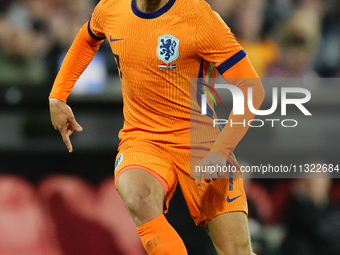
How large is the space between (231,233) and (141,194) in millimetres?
Answer: 619

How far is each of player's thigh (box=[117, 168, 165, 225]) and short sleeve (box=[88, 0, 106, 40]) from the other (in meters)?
0.99

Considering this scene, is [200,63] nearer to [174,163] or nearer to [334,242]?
[174,163]

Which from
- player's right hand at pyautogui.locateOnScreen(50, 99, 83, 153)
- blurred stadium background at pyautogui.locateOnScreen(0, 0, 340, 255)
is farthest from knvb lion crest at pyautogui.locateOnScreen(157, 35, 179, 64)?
blurred stadium background at pyautogui.locateOnScreen(0, 0, 340, 255)

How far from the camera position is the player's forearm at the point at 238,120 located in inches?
101

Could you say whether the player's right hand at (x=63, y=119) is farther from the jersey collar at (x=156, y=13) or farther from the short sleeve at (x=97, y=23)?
the jersey collar at (x=156, y=13)

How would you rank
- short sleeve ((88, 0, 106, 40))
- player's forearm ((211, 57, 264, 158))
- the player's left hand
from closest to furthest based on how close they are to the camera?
the player's left hand, player's forearm ((211, 57, 264, 158)), short sleeve ((88, 0, 106, 40))

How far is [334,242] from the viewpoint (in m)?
4.28

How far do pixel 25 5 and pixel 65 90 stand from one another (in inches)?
83.0

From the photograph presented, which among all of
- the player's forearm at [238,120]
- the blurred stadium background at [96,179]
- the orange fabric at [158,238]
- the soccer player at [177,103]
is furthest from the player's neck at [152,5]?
the blurred stadium background at [96,179]

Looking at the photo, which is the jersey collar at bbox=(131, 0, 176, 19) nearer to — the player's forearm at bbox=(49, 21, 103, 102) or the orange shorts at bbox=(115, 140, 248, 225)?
the player's forearm at bbox=(49, 21, 103, 102)

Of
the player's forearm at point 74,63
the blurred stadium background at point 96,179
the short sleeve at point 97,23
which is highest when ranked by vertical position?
the short sleeve at point 97,23

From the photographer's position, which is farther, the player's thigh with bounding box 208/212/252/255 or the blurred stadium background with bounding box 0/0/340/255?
the blurred stadium background with bounding box 0/0/340/255

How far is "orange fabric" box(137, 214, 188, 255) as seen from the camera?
2439mm

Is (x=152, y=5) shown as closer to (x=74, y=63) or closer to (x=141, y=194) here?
(x=74, y=63)
